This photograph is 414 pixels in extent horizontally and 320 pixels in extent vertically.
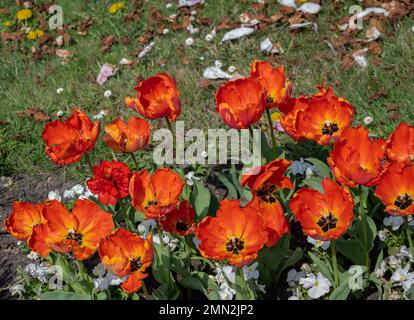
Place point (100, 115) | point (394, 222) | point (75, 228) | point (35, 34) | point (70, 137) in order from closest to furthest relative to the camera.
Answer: point (75, 228)
point (70, 137)
point (394, 222)
point (100, 115)
point (35, 34)

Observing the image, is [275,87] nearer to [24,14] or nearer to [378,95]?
[378,95]

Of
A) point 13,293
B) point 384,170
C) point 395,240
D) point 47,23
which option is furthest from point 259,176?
point 47,23

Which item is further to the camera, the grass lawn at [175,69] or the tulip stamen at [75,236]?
the grass lawn at [175,69]

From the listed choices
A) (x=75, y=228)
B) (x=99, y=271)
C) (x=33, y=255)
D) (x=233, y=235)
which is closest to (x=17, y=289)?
(x=33, y=255)

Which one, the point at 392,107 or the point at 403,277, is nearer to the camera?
the point at 403,277

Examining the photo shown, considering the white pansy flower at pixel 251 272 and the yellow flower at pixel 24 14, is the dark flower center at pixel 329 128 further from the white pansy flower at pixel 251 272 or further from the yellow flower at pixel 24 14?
the yellow flower at pixel 24 14

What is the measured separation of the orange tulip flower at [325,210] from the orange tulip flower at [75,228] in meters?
0.71

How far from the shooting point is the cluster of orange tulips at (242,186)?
228cm

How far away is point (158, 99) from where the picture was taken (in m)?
2.64

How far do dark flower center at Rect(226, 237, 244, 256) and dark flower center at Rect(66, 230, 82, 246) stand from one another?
1.84 feet

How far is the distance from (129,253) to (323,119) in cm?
92

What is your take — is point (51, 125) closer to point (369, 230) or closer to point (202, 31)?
point (369, 230)

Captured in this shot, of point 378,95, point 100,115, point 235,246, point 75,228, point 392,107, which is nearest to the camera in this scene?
point 235,246

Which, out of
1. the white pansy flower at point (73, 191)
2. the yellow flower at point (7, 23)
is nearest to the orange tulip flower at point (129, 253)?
the white pansy flower at point (73, 191)
